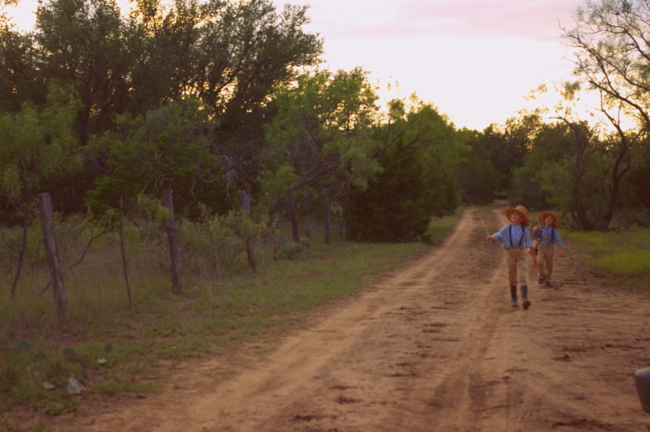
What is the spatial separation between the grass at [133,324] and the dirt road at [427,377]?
525 mm

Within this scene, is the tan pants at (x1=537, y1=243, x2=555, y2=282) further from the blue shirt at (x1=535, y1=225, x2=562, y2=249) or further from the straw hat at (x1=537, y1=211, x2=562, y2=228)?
the straw hat at (x1=537, y1=211, x2=562, y2=228)

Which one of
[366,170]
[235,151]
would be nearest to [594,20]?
[366,170]

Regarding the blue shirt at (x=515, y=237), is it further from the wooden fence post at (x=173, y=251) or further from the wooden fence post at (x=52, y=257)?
the wooden fence post at (x=52, y=257)

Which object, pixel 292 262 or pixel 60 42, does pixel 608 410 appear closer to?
pixel 292 262

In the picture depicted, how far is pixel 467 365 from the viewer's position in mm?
6715

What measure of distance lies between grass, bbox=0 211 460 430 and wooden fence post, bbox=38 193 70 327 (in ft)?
0.76

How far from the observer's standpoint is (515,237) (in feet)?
35.1

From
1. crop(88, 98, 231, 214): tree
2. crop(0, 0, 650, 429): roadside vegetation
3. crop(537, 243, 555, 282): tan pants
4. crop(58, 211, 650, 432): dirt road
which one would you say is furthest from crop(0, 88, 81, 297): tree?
crop(537, 243, 555, 282): tan pants

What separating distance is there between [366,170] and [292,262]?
691 centimetres

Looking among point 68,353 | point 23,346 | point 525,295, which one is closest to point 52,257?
point 23,346

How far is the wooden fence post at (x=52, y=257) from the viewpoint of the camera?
787 cm

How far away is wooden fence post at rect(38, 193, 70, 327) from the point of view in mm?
7867

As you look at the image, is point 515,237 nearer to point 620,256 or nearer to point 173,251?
point 173,251

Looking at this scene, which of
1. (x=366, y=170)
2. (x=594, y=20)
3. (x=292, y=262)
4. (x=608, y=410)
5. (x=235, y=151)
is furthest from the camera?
(x=235, y=151)
